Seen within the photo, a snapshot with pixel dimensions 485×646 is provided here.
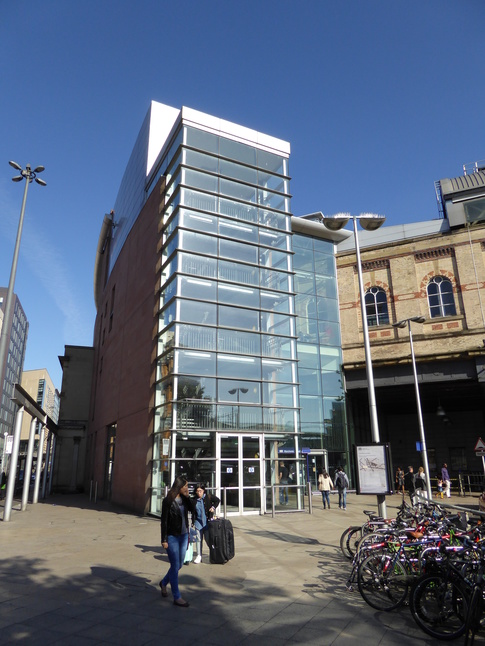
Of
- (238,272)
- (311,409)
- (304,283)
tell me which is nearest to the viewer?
(238,272)

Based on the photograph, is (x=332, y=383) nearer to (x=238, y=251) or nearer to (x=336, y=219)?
(x=238, y=251)

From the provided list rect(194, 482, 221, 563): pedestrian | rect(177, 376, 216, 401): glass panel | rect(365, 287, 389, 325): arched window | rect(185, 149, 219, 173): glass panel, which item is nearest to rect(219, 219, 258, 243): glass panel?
rect(185, 149, 219, 173): glass panel

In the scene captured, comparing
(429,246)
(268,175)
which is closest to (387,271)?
(429,246)

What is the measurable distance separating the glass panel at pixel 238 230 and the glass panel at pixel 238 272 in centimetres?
132

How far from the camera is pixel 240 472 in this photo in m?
16.8

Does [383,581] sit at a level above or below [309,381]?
below

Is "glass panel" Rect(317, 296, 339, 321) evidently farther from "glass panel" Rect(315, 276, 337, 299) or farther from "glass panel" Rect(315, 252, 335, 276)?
"glass panel" Rect(315, 252, 335, 276)

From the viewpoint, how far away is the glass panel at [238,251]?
64.1ft

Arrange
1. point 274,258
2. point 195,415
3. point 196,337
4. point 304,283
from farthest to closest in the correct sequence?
point 304,283 < point 274,258 < point 196,337 < point 195,415

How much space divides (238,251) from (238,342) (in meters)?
4.17

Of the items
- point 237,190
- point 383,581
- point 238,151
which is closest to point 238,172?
point 237,190

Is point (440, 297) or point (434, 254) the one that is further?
point (434, 254)

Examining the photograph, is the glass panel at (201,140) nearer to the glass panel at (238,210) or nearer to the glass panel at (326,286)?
the glass panel at (238,210)

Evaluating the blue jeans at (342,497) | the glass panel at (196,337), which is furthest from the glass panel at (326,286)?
the blue jeans at (342,497)
